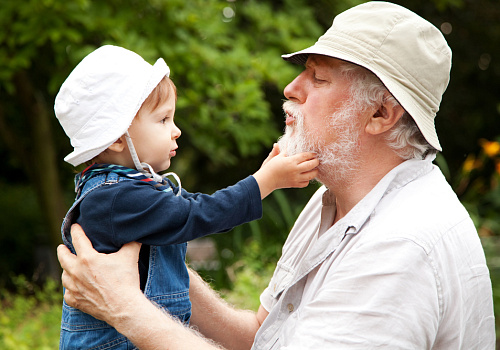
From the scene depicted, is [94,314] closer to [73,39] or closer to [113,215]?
[113,215]

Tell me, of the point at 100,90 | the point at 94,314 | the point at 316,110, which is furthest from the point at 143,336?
the point at 316,110

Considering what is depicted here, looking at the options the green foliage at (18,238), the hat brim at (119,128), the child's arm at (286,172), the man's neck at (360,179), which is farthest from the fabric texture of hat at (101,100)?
the green foliage at (18,238)

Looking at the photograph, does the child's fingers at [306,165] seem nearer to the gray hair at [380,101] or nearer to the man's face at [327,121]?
the man's face at [327,121]

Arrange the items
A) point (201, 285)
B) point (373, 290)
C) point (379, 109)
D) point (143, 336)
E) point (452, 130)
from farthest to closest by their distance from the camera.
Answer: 1. point (452, 130)
2. point (201, 285)
3. point (379, 109)
4. point (143, 336)
5. point (373, 290)

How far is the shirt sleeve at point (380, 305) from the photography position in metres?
1.61

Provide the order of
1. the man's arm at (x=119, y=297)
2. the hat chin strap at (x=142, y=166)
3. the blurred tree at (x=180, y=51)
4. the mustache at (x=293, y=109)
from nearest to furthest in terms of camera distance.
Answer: the man's arm at (x=119, y=297)
the hat chin strap at (x=142, y=166)
the mustache at (x=293, y=109)
the blurred tree at (x=180, y=51)

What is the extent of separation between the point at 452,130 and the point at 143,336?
829cm

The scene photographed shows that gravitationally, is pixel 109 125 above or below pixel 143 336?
above

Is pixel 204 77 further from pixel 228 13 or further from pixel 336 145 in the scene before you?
pixel 336 145

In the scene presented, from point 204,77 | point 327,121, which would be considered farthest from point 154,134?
point 204,77

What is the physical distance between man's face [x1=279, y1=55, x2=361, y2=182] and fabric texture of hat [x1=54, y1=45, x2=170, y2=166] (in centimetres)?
54

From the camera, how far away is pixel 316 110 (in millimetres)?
2082

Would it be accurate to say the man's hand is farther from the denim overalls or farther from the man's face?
the man's face

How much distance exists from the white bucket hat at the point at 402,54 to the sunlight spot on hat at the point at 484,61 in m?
8.08
